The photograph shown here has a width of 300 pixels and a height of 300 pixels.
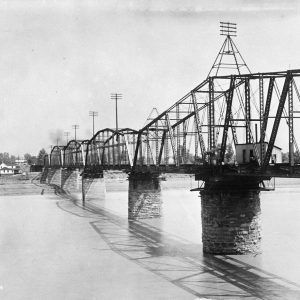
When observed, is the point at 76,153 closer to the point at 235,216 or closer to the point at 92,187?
the point at 92,187

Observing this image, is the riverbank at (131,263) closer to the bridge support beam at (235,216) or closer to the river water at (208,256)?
the river water at (208,256)

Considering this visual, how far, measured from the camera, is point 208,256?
2634 centimetres

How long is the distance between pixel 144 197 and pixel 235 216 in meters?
19.6

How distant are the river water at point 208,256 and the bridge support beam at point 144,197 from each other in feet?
2.72

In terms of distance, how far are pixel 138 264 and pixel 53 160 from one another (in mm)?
94600

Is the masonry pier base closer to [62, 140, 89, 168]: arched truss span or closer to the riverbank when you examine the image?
[62, 140, 89, 168]: arched truss span

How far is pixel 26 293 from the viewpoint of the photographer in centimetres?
1952

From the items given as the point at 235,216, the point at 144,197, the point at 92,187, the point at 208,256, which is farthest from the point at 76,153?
the point at 235,216

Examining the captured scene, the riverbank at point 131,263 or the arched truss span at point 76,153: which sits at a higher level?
the arched truss span at point 76,153

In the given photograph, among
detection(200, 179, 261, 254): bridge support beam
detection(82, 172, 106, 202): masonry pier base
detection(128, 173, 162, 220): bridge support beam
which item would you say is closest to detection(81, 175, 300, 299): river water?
detection(200, 179, 261, 254): bridge support beam

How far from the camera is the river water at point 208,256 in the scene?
2019 centimetres

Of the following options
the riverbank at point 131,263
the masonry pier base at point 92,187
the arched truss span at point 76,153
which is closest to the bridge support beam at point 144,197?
the riverbank at point 131,263

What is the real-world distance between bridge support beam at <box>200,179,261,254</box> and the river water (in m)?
0.62

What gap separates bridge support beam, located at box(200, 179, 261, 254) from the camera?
1009 inches
